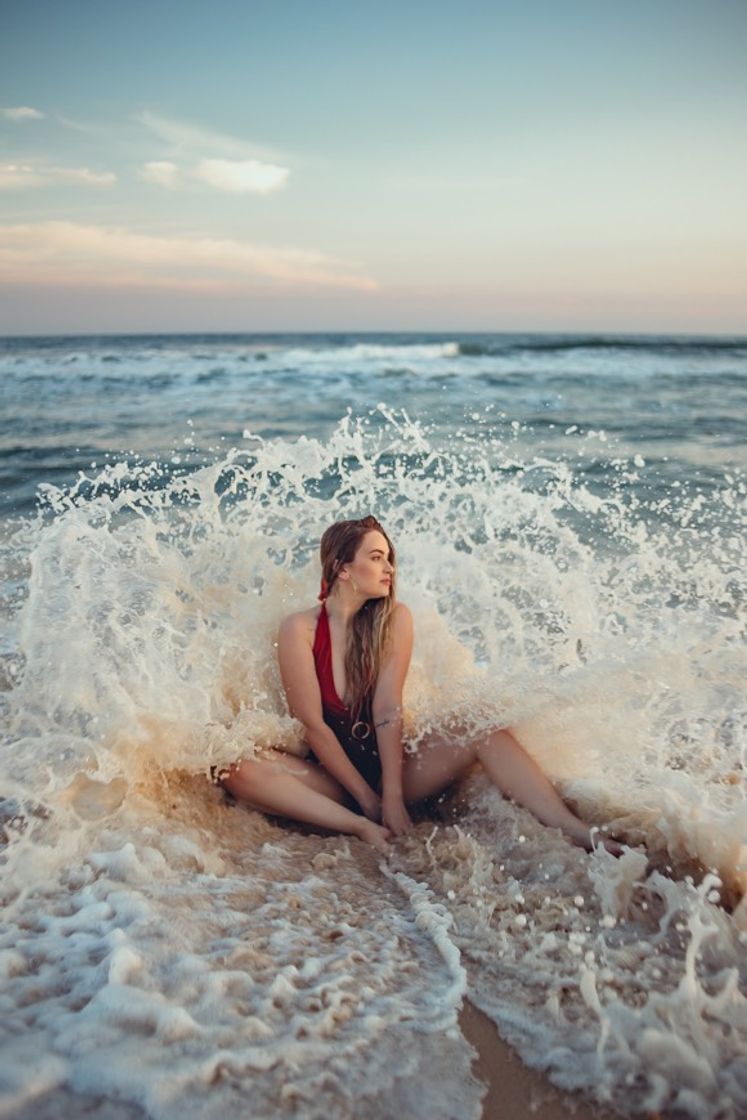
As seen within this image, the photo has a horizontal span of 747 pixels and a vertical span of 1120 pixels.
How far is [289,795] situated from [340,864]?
431 mm

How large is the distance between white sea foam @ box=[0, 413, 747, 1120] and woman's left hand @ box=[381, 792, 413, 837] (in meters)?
0.11

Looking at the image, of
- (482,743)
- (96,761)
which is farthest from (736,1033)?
(96,761)

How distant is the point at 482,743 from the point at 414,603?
0.96 meters

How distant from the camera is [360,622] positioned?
→ 398cm

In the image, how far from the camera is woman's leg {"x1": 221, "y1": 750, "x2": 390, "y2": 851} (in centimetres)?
375

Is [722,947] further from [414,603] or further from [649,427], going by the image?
[649,427]

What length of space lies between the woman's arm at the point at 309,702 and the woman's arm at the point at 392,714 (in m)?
0.12

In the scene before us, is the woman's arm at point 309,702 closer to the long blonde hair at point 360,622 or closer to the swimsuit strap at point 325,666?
the swimsuit strap at point 325,666

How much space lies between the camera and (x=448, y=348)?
36375mm

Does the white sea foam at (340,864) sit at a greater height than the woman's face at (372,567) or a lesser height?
lesser

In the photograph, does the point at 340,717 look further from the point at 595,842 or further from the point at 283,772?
the point at 595,842

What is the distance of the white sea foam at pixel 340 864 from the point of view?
2.24 m

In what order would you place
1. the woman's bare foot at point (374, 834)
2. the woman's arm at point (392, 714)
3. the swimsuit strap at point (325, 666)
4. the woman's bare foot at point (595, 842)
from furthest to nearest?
the swimsuit strap at point (325, 666) → the woman's arm at point (392, 714) → the woman's bare foot at point (374, 834) → the woman's bare foot at point (595, 842)

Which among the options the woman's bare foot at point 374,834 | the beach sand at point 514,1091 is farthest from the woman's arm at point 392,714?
the beach sand at point 514,1091
